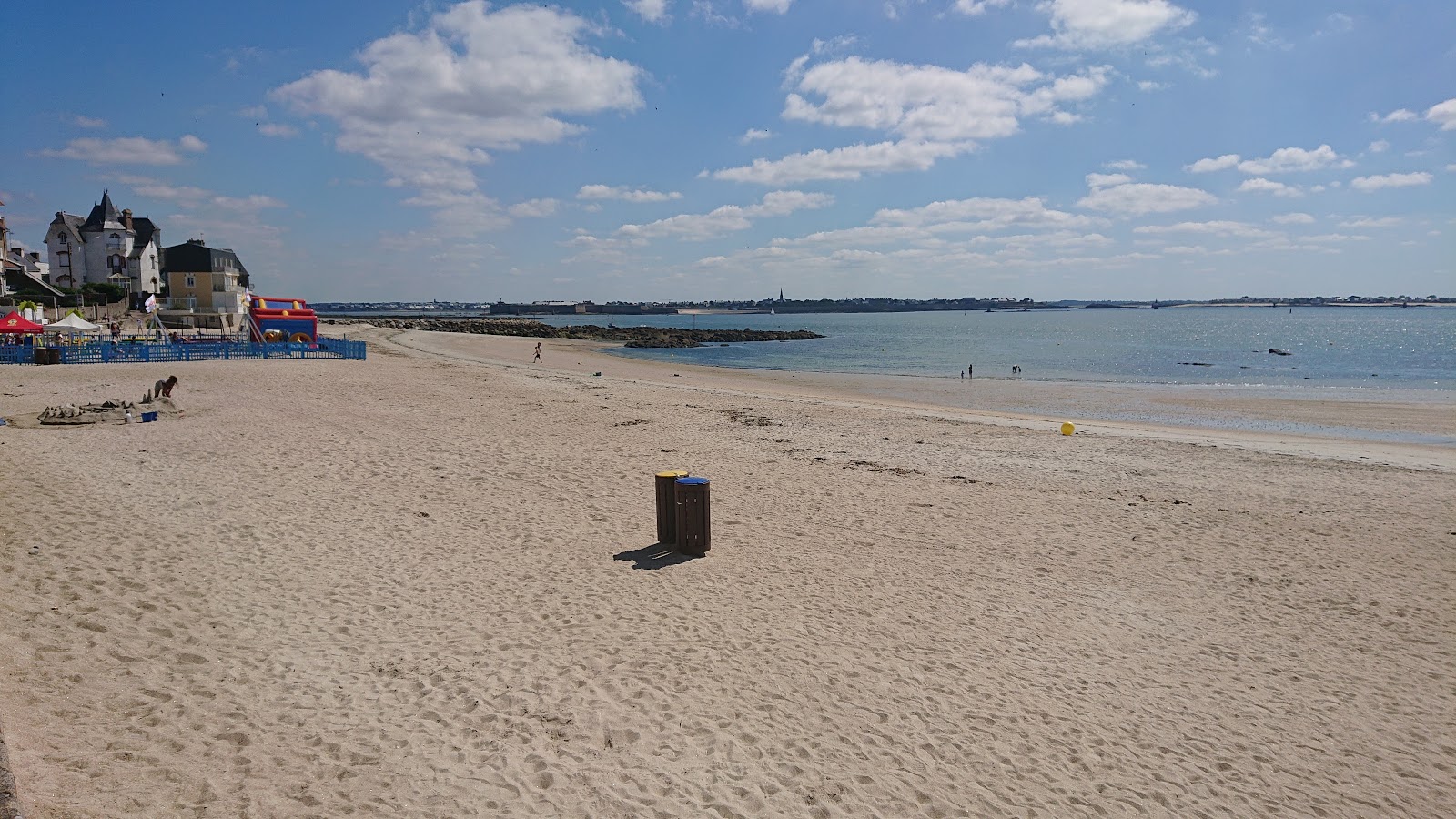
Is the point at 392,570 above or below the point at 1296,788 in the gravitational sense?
above

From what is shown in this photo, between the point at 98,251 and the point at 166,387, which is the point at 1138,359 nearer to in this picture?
the point at 166,387

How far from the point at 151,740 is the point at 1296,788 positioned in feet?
22.4

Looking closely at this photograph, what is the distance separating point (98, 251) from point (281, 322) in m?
45.3

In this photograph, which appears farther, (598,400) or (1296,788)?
(598,400)

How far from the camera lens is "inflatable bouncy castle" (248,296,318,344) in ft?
115

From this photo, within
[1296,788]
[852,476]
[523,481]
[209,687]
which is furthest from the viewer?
[852,476]

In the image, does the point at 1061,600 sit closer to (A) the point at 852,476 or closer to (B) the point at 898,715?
(B) the point at 898,715

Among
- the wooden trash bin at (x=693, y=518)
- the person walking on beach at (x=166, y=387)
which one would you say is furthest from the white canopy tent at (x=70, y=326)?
the wooden trash bin at (x=693, y=518)

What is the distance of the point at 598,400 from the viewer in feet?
74.6

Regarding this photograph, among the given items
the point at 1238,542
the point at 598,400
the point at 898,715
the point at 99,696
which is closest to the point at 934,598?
the point at 898,715

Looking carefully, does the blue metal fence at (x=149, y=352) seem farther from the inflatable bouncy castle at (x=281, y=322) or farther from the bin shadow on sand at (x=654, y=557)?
the bin shadow on sand at (x=654, y=557)

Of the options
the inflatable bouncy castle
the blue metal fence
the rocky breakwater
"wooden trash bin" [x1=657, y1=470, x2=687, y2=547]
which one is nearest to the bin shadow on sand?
"wooden trash bin" [x1=657, y1=470, x2=687, y2=547]

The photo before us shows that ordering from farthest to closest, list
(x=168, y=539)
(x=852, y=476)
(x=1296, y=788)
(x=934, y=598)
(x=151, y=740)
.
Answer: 1. (x=852, y=476)
2. (x=168, y=539)
3. (x=934, y=598)
4. (x=1296, y=788)
5. (x=151, y=740)

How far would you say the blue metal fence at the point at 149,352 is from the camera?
2773 cm
